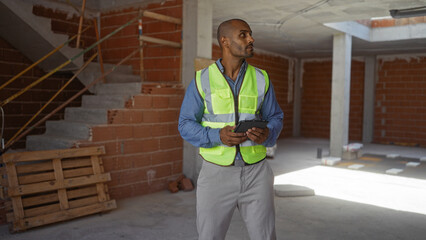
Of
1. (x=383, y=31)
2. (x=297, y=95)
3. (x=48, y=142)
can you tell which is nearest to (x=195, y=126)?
(x=48, y=142)

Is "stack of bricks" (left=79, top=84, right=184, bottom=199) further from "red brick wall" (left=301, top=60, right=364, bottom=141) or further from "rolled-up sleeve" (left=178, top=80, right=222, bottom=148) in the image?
"red brick wall" (left=301, top=60, right=364, bottom=141)

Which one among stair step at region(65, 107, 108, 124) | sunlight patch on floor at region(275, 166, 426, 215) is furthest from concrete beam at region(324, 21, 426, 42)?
stair step at region(65, 107, 108, 124)

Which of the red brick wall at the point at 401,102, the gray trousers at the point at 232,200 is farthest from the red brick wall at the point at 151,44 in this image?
the red brick wall at the point at 401,102

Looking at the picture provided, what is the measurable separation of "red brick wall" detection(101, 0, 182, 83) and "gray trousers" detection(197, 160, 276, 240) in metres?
3.77

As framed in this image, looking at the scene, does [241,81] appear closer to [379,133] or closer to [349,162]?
[349,162]

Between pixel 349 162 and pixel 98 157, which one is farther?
pixel 349 162

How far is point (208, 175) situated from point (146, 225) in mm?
2082

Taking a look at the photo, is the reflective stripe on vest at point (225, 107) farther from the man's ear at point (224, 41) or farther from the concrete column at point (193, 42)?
the concrete column at point (193, 42)

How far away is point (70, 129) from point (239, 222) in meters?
2.35

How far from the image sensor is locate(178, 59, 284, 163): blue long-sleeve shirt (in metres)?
1.89

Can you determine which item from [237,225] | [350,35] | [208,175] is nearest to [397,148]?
[350,35]

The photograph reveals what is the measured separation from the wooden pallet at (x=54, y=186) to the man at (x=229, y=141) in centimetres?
236

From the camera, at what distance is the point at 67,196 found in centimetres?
392

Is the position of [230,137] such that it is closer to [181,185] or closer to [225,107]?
[225,107]
